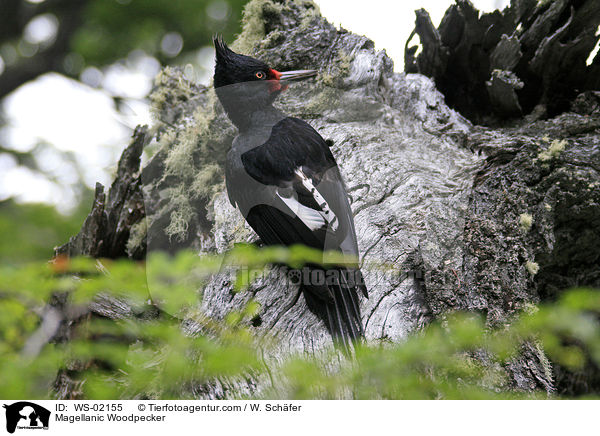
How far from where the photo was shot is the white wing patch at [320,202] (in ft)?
6.41

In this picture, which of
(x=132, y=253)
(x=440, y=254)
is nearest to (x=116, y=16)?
(x=132, y=253)

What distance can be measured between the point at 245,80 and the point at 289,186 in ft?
2.11

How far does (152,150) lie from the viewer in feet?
10.7

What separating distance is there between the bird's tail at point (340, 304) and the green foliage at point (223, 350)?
3.3 inches

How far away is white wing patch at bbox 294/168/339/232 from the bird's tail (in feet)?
0.71

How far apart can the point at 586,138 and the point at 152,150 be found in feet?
9.19

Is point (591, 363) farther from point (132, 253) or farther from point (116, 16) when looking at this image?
point (116, 16)

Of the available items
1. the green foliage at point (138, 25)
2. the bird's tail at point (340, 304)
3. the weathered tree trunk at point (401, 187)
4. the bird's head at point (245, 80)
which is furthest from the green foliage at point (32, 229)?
the bird's tail at point (340, 304)

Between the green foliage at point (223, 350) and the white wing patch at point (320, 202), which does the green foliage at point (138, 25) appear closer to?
the white wing patch at point (320, 202)

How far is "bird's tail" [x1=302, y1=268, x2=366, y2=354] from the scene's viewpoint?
1.80 m
